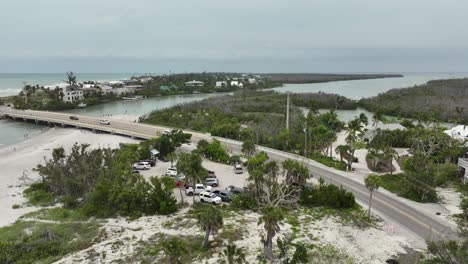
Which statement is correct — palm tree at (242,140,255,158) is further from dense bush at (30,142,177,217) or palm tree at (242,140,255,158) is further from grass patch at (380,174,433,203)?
grass patch at (380,174,433,203)

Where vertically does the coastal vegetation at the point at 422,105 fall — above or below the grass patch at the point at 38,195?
above

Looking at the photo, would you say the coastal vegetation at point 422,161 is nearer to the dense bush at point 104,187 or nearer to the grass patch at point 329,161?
the grass patch at point 329,161


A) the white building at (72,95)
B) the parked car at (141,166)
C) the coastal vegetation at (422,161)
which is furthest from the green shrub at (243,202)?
the white building at (72,95)

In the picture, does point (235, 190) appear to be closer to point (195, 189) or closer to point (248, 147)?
point (195, 189)

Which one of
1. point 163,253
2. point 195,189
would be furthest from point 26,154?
point 163,253

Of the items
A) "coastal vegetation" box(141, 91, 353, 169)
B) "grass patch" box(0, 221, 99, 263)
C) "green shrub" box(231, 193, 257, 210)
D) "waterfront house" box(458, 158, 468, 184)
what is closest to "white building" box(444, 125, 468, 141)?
"waterfront house" box(458, 158, 468, 184)
